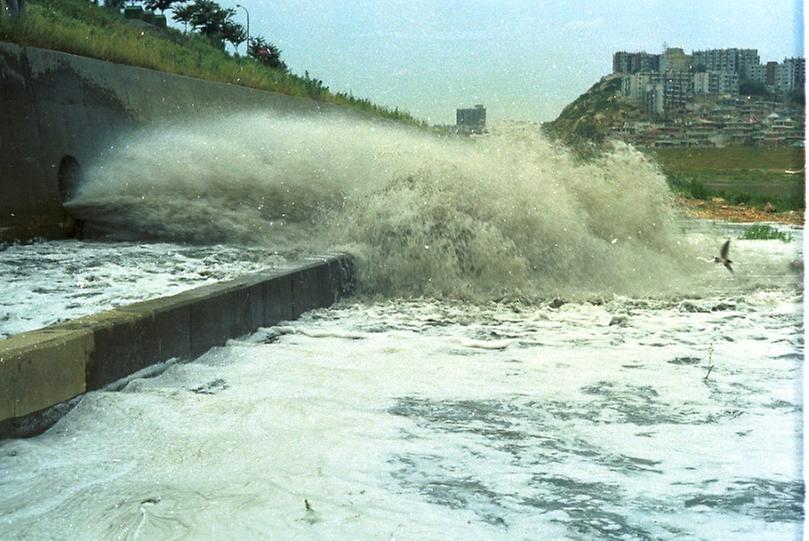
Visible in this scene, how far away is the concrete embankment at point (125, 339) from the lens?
3812mm

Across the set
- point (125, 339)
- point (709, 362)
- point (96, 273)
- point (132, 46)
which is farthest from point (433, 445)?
point (132, 46)

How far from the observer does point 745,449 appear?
146 inches

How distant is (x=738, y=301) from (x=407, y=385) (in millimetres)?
3858

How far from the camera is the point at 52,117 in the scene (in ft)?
31.1

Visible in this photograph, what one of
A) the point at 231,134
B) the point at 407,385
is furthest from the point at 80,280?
the point at 231,134

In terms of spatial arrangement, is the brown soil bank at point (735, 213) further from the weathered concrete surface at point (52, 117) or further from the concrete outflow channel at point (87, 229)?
the weathered concrete surface at point (52, 117)

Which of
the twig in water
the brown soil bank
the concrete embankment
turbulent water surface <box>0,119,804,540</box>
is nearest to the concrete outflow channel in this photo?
the concrete embankment

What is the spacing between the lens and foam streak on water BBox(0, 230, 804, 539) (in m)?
3.00

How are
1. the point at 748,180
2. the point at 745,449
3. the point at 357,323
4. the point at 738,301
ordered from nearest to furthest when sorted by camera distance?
1. the point at 745,449
2. the point at 357,323
3. the point at 738,301
4. the point at 748,180

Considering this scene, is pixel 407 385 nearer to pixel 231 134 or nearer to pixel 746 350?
pixel 746 350

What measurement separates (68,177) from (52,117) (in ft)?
1.92

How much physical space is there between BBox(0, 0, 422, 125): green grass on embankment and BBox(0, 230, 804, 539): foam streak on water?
18.4ft

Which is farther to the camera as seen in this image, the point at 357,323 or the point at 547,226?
the point at 547,226

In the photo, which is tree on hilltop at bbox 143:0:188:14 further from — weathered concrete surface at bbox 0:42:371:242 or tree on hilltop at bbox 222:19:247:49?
weathered concrete surface at bbox 0:42:371:242
